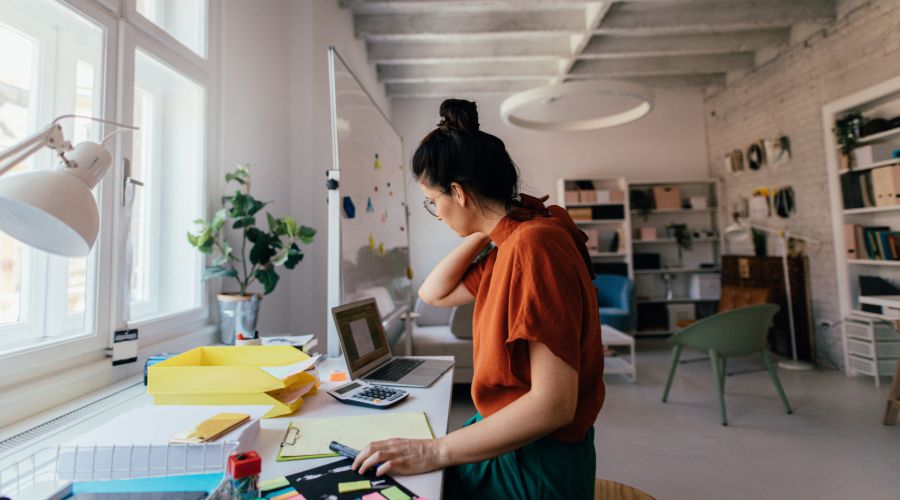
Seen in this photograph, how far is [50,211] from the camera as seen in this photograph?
687mm

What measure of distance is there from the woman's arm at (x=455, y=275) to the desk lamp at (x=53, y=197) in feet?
2.56

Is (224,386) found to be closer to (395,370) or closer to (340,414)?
(340,414)

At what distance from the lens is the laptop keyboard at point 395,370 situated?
1519 millimetres

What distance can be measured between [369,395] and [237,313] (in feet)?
3.25

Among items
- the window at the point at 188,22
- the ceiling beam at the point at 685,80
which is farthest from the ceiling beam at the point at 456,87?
the window at the point at 188,22

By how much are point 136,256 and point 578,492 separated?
6.48 ft

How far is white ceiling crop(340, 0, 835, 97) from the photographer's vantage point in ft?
13.2

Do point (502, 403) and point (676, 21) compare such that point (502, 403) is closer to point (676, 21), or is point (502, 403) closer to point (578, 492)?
point (578, 492)

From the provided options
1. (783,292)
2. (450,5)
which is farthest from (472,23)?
(783,292)

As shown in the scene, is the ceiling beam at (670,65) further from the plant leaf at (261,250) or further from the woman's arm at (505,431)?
the woman's arm at (505,431)

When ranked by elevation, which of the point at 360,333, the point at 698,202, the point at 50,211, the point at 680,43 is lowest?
the point at 360,333

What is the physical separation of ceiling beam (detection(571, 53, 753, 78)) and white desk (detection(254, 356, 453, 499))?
4.77 metres

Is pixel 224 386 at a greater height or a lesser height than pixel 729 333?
greater

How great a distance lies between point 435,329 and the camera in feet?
13.1
